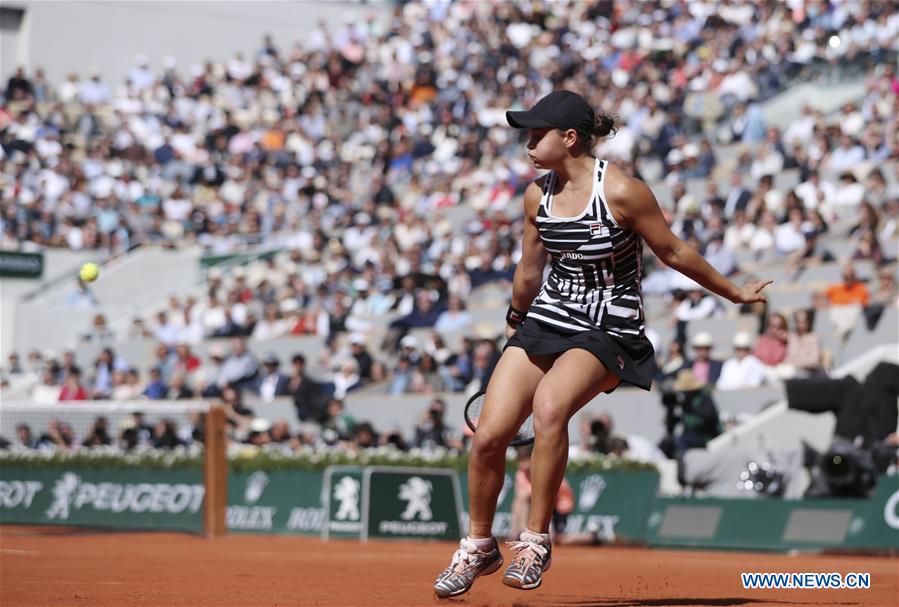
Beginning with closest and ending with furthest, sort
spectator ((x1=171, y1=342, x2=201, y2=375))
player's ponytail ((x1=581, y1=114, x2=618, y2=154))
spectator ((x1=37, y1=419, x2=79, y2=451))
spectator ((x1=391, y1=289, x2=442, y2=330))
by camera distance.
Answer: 1. player's ponytail ((x1=581, y1=114, x2=618, y2=154))
2. spectator ((x1=37, y1=419, x2=79, y2=451))
3. spectator ((x1=391, y1=289, x2=442, y2=330))
4. spectator ((x1=171, y1=342, x2=201, y2=375))

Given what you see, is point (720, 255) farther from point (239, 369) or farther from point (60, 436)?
point (60, 436)

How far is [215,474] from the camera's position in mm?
18031

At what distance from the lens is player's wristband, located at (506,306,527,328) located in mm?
7977

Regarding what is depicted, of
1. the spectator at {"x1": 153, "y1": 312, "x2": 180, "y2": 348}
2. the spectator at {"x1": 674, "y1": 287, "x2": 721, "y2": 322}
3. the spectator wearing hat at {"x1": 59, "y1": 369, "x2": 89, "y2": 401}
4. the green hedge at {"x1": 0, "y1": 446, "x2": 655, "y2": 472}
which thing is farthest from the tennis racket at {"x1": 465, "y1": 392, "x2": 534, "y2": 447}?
the spectator at {"x1": 153, "y1": 312, "x2": 180, "y2": 348}

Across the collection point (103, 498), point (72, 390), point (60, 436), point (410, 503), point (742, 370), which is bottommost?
point (103, 498)

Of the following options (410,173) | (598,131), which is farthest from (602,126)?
(410,173)

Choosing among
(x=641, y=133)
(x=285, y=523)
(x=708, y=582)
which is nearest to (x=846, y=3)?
(x=641, y=133)

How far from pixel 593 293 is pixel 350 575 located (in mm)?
3453

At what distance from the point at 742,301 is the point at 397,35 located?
29339 mm

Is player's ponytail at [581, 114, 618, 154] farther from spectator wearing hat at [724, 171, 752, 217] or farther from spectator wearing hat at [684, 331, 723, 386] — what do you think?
spectator wearing hat at [724, 171, 752, 217]

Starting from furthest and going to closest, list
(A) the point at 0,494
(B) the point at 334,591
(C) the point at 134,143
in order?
(C) the point at 134,143 < (A) the point at 0,494 < (B) the point at 334,591

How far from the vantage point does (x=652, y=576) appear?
35.2ft

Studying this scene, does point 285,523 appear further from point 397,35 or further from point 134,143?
point 397,35

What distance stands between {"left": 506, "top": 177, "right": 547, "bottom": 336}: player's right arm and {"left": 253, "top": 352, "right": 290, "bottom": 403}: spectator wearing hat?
15.2 metres
